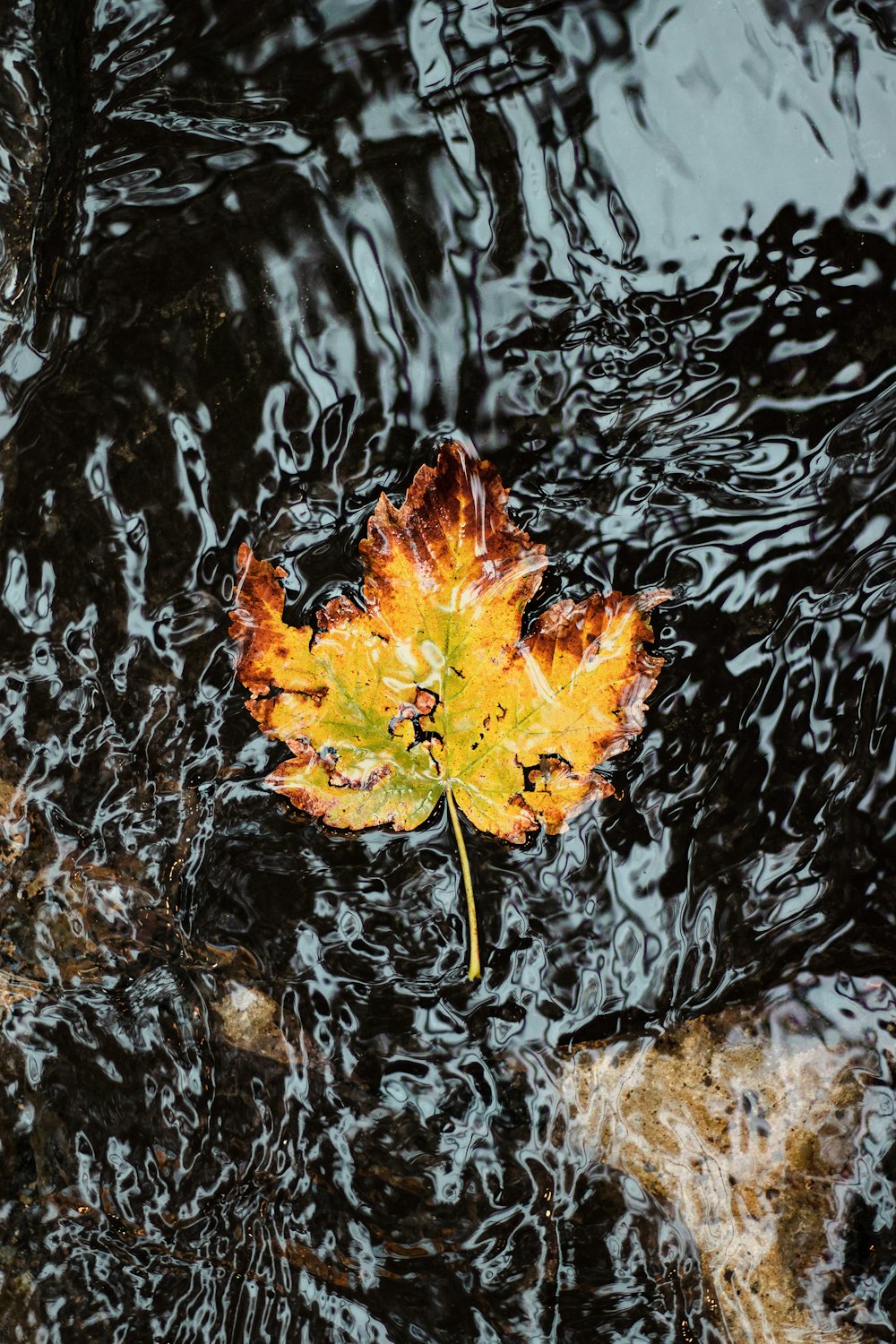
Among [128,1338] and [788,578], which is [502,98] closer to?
[788,578]

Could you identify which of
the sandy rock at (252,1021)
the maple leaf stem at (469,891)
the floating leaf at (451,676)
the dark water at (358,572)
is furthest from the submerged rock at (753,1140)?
the sandy rock at (252,1021)

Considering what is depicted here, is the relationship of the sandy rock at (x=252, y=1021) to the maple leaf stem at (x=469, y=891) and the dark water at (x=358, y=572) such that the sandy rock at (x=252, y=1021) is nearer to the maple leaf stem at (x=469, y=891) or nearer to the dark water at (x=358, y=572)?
the dark water at (x=358, y=572)

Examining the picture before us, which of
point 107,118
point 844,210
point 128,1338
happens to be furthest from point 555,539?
point 128,1338

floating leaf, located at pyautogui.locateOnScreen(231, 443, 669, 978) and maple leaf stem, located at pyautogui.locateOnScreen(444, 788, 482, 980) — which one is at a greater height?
floating leaf, located at pyautogui.locateOnScreen(231, 443, 669, 978)

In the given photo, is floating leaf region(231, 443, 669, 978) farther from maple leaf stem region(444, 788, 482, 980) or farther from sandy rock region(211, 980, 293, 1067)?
sandy rock region(211, 980, 293, 1067)

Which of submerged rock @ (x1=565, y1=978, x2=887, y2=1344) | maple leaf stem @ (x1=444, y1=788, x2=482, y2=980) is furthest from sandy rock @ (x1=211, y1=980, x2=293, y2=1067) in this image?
submerged rock @ (x1=565, y1=978, x2=887, y2=1344)
